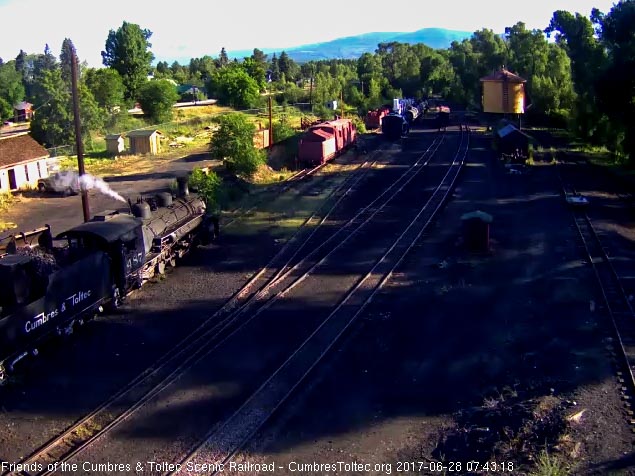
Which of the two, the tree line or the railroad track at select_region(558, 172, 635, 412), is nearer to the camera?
the railroad track at select_region(558, 172, 635, 412)

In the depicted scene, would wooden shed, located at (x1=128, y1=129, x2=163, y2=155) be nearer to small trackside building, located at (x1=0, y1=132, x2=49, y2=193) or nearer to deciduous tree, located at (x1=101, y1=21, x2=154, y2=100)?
small trackside building, located at (x1=0, y1=132, x2=49, y2=193)

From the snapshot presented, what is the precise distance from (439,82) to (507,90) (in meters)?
43.9

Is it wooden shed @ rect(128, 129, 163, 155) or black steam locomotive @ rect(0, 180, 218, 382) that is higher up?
wooden shed @ rect(128, 129, 163, 155)

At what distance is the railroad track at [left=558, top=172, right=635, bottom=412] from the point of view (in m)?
13.1

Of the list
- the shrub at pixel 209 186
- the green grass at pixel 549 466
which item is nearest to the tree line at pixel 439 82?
the shrub at pixel 209 186

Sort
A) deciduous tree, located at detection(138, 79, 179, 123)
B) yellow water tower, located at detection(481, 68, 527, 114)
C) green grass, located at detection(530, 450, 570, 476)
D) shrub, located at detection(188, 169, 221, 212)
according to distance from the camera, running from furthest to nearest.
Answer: deciduous tree, located at detection(138, 79, 179, 123), yellow water tower, located at detection(481, 68, 527, 114), shrub, located at detection(188, 169, 221, 212), green grass, located at detection(530, 450, 570, 476)

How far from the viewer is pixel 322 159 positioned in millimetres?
40156

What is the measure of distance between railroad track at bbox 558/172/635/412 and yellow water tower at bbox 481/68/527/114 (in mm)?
37118

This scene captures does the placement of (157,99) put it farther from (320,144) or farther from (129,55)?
(320,144)

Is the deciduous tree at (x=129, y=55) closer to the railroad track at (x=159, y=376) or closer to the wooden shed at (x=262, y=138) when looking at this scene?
the wooden shed at (x=262, y=138)

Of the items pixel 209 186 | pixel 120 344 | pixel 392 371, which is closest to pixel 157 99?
pixel 209 186

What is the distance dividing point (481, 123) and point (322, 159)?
35.3 meters

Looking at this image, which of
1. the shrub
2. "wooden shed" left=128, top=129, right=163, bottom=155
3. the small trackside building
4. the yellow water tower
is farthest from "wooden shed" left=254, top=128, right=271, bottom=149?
the yellow water tower

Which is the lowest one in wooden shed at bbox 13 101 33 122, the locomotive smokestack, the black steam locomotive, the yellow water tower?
the black steam locomotive
